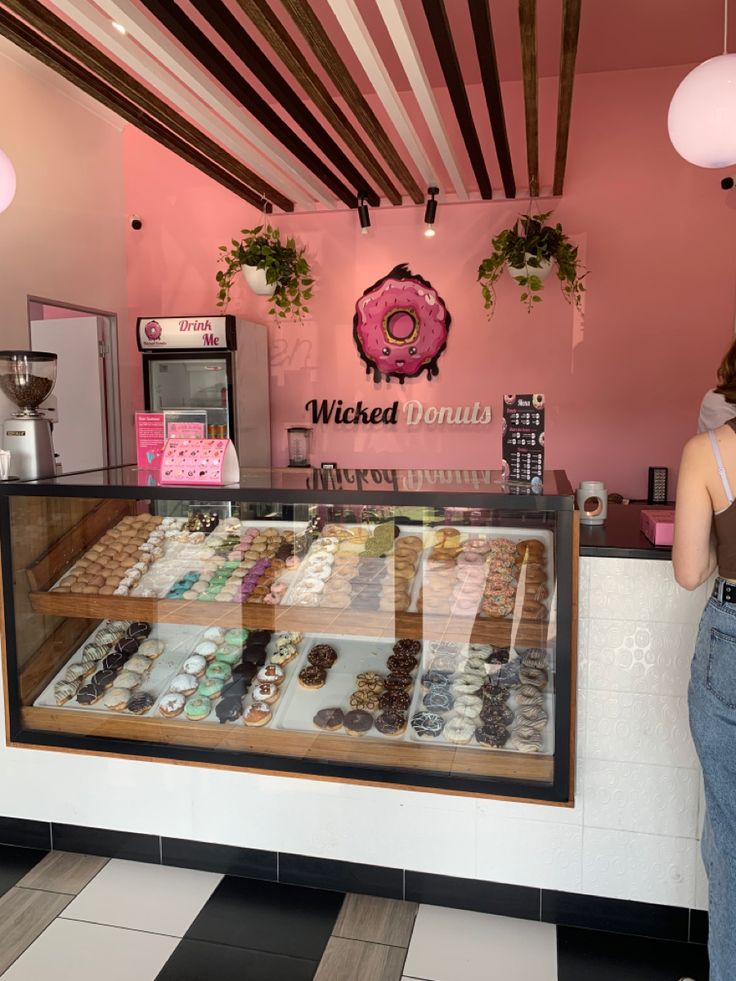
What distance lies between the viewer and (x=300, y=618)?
2275 mm

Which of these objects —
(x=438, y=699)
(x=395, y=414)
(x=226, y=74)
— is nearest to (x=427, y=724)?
(x=438, y=699)

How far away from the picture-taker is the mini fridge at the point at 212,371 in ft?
16.2

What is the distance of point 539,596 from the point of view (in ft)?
6.86

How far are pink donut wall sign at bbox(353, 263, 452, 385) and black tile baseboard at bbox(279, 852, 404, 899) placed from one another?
146 inches

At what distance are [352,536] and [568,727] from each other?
832 mm

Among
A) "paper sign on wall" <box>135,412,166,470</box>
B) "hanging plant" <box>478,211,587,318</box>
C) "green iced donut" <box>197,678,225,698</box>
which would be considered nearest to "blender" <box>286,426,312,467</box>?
"hanging plant" <box>478,211,587,318</box>

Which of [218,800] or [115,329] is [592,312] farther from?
[218,800]

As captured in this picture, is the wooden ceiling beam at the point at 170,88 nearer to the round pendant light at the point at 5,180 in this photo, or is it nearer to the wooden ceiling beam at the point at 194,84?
the wooden ceiling beam at the point at 194,84

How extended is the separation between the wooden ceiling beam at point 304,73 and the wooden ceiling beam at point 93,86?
0.84m

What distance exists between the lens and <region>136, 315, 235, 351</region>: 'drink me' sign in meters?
4.88

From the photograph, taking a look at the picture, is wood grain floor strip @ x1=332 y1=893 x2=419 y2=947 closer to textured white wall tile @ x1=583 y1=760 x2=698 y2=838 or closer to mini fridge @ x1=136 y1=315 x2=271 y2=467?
textured white wall tile @ x1=583 y1=760 x2=698 y2=838

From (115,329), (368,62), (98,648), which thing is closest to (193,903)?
(98,648)

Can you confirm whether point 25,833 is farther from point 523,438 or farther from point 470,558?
point 523,438

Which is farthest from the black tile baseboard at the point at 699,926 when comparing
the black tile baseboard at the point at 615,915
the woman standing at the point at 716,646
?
the woman standing at the point at 716,646
